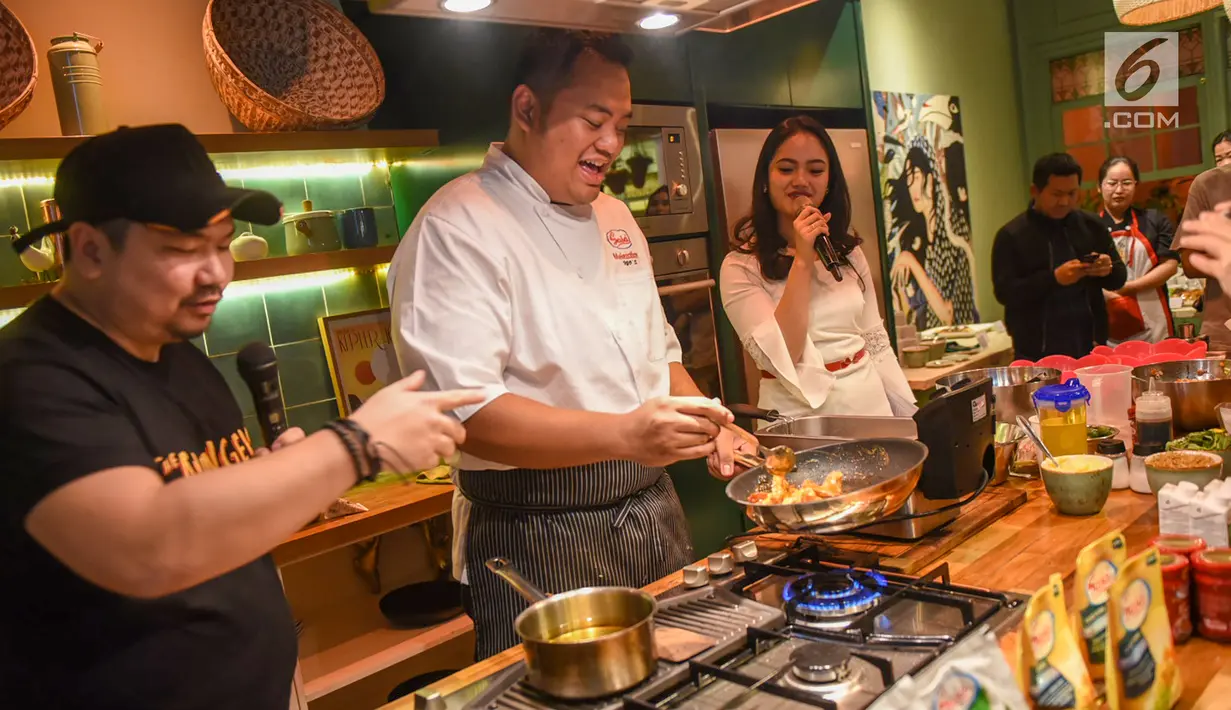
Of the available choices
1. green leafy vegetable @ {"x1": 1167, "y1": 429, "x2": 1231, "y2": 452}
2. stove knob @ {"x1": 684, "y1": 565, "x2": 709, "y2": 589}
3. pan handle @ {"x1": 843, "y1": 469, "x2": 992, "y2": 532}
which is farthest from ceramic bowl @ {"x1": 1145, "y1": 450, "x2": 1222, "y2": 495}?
stove knob @ {"x1": 684, "y1": 565, "x2": 709, "y2": 589}

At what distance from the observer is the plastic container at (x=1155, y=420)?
1.90 meters

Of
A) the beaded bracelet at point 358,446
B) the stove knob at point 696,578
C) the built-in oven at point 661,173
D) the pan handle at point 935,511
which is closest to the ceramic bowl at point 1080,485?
the pan handle at point 935,511

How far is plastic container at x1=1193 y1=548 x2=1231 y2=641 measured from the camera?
47.8 inches

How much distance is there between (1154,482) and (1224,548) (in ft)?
1.54

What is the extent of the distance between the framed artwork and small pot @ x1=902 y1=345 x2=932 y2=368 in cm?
250

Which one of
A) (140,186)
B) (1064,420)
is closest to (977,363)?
(1064,420)

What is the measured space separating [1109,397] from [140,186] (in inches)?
83.7

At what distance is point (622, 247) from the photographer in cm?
208

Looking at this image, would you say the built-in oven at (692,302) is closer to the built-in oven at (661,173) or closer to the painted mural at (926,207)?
the built-in oven at (661,173)

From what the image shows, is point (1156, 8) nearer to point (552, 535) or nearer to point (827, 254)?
point (827, 254)

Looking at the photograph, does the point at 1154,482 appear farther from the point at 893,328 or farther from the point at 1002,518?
the point at 893,328

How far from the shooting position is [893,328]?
4512 mm

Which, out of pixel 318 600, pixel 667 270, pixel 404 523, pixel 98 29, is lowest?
pixel 318 600

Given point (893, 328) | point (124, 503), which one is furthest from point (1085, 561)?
point (893, 328)
